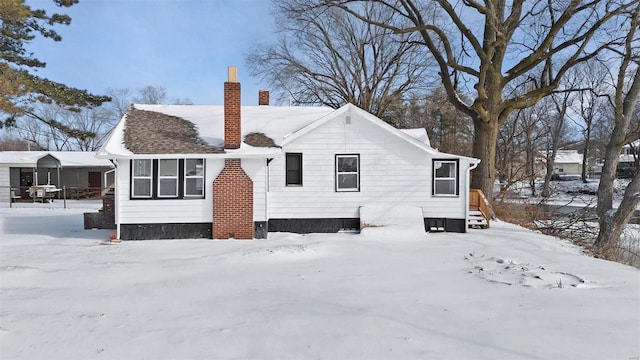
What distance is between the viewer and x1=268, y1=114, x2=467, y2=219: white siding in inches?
501

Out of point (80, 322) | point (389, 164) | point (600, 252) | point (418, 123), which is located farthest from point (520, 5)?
point (418, 123)

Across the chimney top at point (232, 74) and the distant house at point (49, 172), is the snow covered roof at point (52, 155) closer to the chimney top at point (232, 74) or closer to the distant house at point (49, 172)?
the distant house at point (49, 172)

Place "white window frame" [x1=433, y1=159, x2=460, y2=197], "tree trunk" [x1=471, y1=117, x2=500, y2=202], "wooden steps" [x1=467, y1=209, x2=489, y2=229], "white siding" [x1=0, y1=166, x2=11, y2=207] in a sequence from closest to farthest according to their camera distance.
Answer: "white window frame" [x1=433, y1=159, x2=460, y2=197] → "wooden steps" [x1=467, y1=209, x2=489, y2=229] → "tree trunk" [x1=471, y1=117, x2=500, y2=202] → "white siding" [x1=0, y1=166, x2=11, y2=207]

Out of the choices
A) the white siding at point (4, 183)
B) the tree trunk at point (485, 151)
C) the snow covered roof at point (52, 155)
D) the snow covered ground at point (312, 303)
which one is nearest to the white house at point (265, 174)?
the snow covered ground at point (312, 303)

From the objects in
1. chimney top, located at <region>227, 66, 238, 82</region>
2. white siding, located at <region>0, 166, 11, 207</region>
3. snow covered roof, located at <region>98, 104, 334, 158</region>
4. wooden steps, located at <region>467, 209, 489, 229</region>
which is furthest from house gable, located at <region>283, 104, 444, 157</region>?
white siding, located at <region>0, 166, 11, 207</region>

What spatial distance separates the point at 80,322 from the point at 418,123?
3610 cm

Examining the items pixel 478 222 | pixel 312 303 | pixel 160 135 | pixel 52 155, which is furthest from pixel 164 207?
pixel 52 155

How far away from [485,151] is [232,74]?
1054 centimetres

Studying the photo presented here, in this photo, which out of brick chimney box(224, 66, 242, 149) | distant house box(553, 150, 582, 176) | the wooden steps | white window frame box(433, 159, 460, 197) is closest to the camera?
brick chimney box(224, 66, 242, 149)

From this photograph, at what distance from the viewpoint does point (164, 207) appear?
37.7 ft

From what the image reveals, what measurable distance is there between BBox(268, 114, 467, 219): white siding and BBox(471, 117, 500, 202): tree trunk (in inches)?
146

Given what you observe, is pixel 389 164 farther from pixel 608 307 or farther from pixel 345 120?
pixel 608 307

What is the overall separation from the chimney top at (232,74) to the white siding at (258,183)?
2.60 m

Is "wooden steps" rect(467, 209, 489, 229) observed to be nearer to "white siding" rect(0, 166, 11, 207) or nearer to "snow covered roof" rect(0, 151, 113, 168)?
"snow covered roof" rect(0, 151, 113, 168)
